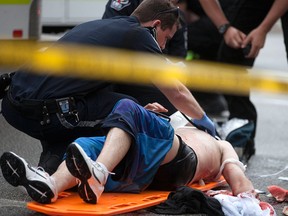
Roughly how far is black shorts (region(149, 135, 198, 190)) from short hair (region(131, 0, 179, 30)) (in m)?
0.73

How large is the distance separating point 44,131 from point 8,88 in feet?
1.43

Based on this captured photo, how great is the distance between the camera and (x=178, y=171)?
4727 millimetres

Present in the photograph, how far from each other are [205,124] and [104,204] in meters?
1.03

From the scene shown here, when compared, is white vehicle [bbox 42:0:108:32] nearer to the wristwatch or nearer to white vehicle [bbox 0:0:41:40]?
white vehicle [bbox 0:0:41:40]

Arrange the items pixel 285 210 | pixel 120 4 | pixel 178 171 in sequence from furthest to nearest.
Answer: pixel 120 4 → pixel 178 171 → pixel 285 210

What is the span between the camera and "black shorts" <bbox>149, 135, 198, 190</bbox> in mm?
4703

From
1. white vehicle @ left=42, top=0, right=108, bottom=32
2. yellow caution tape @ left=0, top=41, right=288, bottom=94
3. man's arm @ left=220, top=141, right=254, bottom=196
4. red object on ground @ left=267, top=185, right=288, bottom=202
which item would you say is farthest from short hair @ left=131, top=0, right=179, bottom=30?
white vehicle @ left=42, top=0, right=108, bottom=32

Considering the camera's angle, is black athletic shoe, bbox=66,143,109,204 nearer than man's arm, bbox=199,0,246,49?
Yes

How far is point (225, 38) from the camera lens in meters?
6.51

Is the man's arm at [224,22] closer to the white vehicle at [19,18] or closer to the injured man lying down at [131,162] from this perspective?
the injured man lying down at [131,162]

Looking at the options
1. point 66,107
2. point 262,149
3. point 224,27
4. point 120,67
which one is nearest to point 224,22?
point 224,27

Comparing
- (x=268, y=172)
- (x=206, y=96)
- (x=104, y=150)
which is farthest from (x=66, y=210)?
(x=206, y=96)

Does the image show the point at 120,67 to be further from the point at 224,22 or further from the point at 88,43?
the point at 88,43

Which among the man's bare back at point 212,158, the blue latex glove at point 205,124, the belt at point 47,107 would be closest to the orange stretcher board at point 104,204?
the man's bare back at point 212,158
